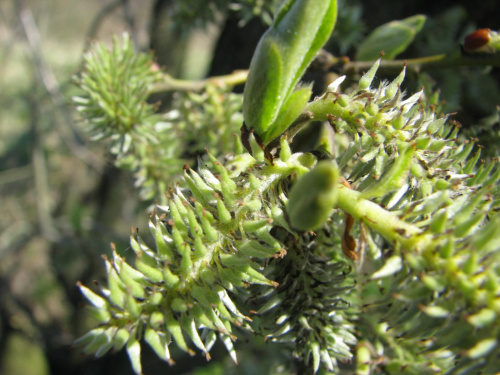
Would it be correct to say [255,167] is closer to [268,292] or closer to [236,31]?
[268,292]

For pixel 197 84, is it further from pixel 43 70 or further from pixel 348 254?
pixel 43 70

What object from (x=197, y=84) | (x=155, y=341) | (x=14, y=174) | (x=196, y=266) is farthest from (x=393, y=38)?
(x=14, y=174)

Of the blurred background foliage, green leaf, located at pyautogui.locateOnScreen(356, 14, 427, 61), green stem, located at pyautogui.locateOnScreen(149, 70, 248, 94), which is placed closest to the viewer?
green leaf, located at pyautogui.locateOnScreen(356, 14, 427, 61)

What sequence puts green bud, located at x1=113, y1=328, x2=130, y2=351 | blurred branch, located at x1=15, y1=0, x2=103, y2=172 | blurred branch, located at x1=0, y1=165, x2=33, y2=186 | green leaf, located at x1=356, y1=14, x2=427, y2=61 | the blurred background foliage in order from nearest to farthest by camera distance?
green bud, located at x1=113, y1=328, x2=130, y2=351 < green leaf, located at x1=356, y1=14, x2=427, y2=61 < the blurred background foliage < blurred branch, located at x1=15, y1=0, x2=103, y2=172 < blurred branch, located at x1=0, y1=165, x2=33, y2=186

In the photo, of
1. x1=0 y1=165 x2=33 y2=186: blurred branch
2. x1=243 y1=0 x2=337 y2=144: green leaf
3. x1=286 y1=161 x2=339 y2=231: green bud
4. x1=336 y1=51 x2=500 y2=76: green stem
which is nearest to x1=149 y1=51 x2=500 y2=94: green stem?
x1=336 y1=51 x2=500 y2=76: green stem

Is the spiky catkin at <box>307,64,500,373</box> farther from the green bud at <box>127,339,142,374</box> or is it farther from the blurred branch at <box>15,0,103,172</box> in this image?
the blurred branch at <box>15,0,103,172</box>

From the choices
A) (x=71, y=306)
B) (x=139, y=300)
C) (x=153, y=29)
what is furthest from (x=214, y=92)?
(x=71, y=306)

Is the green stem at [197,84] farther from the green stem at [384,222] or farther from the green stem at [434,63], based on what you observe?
the green stem at [384,222]
